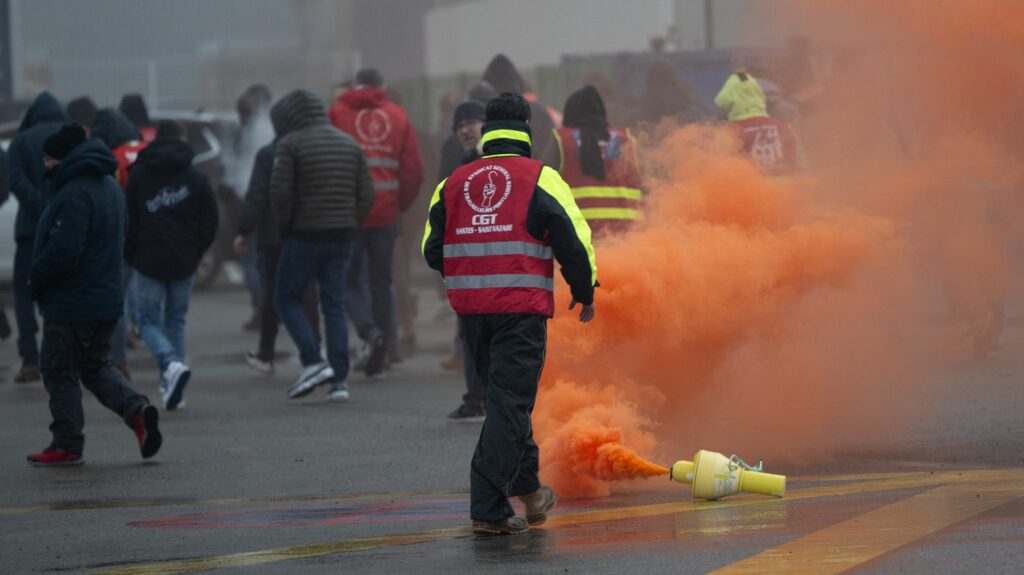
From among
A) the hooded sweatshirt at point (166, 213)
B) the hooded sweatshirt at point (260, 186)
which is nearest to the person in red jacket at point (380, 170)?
the hooded sweatshirt at point (260, 186)

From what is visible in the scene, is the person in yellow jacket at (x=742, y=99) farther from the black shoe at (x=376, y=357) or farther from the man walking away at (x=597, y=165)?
the black shoe at (x=376, y=357)

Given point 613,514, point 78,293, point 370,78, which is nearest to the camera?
point 613,514

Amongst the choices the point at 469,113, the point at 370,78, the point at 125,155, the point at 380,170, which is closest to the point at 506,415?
the point at 469,113

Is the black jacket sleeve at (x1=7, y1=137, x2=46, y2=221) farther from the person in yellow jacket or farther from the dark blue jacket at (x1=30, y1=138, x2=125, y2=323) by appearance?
the person in yellow jacket

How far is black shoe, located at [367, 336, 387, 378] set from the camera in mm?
12289

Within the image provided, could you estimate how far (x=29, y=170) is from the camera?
12.1m

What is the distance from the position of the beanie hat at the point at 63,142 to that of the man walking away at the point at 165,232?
200cm

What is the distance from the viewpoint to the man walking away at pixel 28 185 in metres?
12.0

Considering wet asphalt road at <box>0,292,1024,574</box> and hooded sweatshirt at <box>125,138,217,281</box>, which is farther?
hooded sweatshirt at <box>125,138,217,281</box>

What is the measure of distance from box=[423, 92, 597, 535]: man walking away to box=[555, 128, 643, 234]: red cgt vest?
10.8ft

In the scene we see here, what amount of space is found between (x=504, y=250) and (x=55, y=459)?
3.42 metres

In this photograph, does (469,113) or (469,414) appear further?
(469,113)

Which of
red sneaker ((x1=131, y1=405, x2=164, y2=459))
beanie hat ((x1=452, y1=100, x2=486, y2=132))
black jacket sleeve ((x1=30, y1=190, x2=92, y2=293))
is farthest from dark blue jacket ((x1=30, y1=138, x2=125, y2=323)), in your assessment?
→ beanie hat ((x1=452, y1=100, x2=486, y2=132))

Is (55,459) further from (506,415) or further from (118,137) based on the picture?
(118,137)
